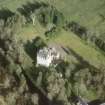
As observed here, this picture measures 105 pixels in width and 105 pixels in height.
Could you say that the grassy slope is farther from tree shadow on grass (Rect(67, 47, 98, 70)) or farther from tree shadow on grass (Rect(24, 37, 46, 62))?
tree shadow on grass (Rect(24, 37, 46, 62))

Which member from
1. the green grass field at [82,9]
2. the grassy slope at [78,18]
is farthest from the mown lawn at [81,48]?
the green grass field at [82,9]

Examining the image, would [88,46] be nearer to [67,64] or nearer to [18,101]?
[67,64]

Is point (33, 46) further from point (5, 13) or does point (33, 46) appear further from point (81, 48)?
point (5, 13)

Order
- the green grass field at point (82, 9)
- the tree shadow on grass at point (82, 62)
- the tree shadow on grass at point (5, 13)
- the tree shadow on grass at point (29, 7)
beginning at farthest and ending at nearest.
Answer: the tree shadow on grass at point (29, 7)
the tree shadow on grass at point (5, 13)
the green grass field at point (82, 9)
the tree shadow on grass at point (82, 62)

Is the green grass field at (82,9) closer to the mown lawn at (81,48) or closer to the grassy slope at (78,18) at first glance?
the grassy slope at (78,18)

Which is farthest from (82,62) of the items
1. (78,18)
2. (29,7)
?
(29,7)
